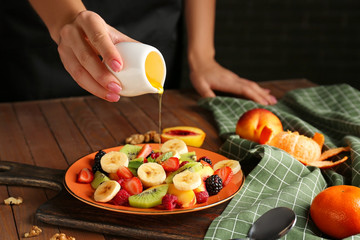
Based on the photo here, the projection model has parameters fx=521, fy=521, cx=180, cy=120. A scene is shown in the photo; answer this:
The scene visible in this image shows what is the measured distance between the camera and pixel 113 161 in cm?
133

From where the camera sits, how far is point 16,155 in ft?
5.29

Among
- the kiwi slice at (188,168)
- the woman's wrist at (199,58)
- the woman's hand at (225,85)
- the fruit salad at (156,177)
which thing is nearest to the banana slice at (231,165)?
the fruit salad at (156,177)

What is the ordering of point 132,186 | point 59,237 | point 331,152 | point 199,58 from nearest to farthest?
point 59,237 < point 132,186 < point 331,152 < point 199,58

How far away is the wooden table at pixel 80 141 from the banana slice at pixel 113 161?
0.11m

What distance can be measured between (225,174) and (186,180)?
15cm

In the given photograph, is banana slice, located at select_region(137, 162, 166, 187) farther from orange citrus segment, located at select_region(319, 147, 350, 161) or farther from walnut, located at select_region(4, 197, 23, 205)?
orange citrus segment, located at select_region(319, 147, 350, 161)

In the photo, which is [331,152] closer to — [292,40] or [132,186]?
[132,186]

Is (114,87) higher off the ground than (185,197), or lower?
higher

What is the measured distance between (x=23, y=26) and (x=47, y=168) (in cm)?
98

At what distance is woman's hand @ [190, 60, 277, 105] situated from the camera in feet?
7.11

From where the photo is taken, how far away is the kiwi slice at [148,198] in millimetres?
1168

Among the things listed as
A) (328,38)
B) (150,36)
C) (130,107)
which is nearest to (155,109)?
(130,107)

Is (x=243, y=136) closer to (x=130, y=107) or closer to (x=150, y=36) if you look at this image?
(x=130, y=107)

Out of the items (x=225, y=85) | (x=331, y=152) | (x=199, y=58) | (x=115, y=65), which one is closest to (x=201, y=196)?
(x=115, y=65)
